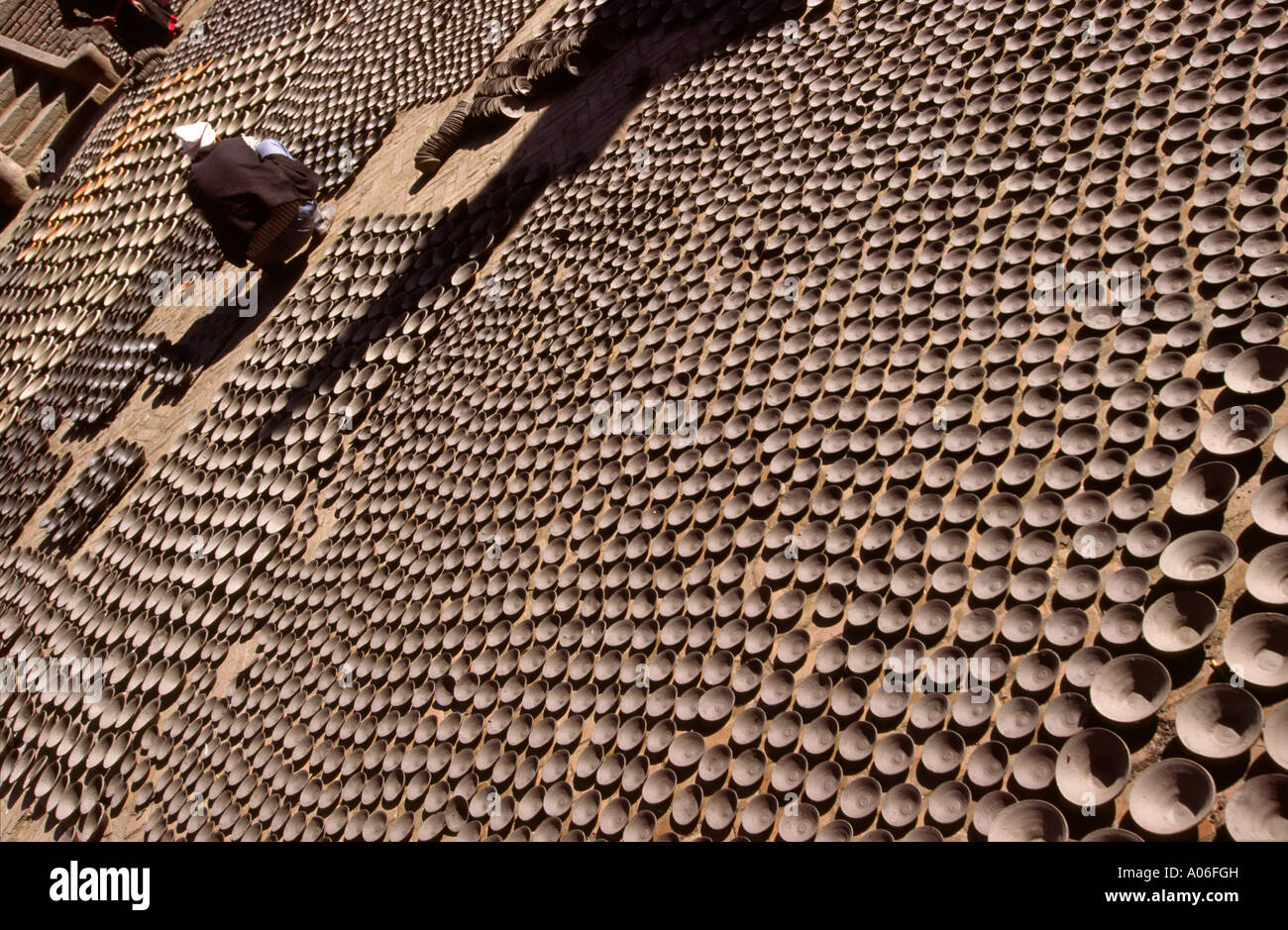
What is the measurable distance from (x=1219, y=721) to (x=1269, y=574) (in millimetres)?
586

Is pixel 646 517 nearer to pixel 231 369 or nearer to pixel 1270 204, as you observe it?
pixel 1270 204

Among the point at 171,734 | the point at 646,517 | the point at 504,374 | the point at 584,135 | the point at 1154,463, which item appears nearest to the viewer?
the point at 1154,463

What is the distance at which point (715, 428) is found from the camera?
5477 millimetres

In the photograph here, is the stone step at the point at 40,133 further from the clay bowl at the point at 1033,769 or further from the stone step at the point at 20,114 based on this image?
the clay bowl at the point at 1033,769

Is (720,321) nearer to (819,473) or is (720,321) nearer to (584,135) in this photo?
A: (819,473)

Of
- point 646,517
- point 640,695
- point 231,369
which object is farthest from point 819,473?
point 231,369

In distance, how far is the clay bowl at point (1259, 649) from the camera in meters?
3.17

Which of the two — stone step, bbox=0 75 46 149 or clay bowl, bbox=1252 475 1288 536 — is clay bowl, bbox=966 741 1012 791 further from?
stone step, bbox=0 75 46 149

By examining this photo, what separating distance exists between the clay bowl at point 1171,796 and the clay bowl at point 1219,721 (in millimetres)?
89

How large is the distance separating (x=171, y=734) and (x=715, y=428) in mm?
4279

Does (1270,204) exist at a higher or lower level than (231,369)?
lower

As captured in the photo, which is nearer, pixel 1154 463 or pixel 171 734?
pixel 1154 463

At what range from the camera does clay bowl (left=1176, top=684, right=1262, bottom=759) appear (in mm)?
3111
